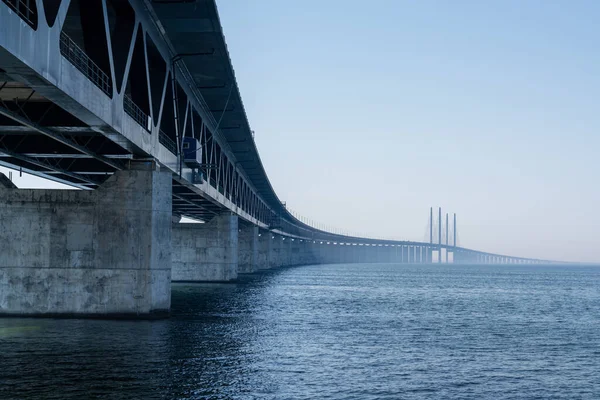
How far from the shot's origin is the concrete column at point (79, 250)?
1270 inches

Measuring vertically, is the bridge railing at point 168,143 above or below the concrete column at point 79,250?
above

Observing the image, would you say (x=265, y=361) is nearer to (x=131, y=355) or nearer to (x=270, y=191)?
(x=131, y=355)

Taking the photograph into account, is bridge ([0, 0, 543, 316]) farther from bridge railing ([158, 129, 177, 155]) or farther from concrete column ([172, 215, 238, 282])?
concrete column ([172, 215, 238, 282])

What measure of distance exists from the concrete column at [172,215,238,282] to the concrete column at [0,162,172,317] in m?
39.3

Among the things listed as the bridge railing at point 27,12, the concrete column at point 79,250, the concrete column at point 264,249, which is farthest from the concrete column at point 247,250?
the bridge railing at point 27,12

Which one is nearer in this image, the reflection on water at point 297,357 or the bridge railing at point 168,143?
the reflection on water at point 297,357

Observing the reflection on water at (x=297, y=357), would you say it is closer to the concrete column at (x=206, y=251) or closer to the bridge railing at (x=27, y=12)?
the bridge railing at (x=27, y=12)

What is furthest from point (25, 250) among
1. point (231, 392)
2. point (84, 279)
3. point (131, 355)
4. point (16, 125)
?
point (231, 392)

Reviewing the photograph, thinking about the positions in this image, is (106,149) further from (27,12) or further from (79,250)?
(27,12)

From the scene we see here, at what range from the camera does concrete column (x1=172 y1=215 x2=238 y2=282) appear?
72438 millimetres

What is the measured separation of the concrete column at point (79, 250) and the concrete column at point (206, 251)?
39.3 meters

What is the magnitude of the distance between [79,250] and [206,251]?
4120 cm

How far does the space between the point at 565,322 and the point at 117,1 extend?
30304 mm

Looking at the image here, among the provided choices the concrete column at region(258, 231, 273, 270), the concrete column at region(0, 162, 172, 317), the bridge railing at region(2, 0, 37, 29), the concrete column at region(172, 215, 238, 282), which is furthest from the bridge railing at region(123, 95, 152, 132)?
the concrete column at region(258, 231, 273, 270)
